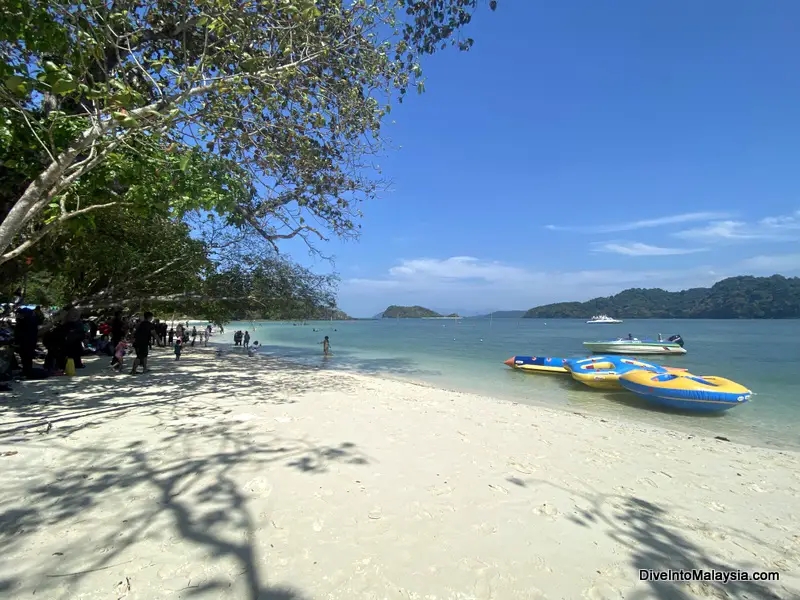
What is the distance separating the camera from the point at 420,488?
3494 millimetres

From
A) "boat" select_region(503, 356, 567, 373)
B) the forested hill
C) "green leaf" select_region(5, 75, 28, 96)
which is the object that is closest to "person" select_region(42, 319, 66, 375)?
"green leaf" select_region(5, 75, 28, 96)

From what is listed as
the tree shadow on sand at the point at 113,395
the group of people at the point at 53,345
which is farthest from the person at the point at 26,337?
the tree shadow on sand at the point at 113,395

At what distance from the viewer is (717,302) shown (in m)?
112

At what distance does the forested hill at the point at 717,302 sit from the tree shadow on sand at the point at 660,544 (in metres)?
136

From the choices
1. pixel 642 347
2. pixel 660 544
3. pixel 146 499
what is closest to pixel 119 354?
pixel 146 499

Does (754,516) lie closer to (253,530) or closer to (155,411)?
(253,530)

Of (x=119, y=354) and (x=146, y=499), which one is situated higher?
(x=119, y=354)

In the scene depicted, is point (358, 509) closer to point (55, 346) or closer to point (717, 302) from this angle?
point (55, 346)

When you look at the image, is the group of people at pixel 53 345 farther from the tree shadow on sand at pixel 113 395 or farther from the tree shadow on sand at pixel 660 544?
the tree shadow on sand at pixel 660 544

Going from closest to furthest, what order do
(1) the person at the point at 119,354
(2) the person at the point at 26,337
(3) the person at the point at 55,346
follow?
(2) the person at the point at 26,337 → (3) the person at the point at 55,346 → (1) the person at the point at 119,354

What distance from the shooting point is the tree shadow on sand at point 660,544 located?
2.35m

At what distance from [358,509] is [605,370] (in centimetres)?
1250

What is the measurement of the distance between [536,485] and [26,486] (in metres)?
4.39

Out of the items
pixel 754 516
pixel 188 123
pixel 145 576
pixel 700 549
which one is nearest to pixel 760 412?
pixel 754 516
